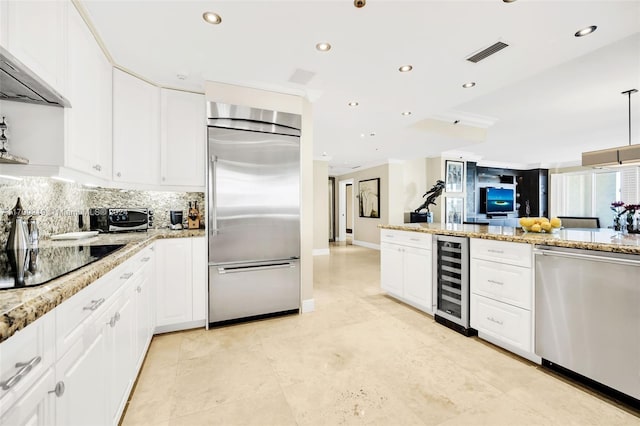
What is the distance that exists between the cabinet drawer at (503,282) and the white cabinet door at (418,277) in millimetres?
506

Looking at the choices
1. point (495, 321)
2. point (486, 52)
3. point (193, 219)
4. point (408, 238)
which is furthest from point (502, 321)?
point (193, 219)

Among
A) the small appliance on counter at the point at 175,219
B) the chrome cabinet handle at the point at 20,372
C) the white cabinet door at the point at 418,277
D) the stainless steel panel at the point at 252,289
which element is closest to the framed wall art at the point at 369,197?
the white cabinet door at the point at 418,277

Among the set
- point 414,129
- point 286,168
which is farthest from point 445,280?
point 414,129

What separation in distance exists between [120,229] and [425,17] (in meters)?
3.17

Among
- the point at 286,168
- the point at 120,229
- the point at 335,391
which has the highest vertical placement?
the point at 286,168

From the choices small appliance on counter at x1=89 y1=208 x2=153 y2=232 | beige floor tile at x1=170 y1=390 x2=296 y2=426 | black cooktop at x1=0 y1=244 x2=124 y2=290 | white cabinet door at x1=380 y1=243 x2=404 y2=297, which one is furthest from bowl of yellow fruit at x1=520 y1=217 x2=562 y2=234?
small appliance on counter at x1=89 y1=208 x2=153 y2=232

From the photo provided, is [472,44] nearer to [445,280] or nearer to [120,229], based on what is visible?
[445,280]

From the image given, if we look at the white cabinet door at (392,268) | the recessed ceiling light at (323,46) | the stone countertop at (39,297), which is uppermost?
the recessed ceiling light at (323,46)

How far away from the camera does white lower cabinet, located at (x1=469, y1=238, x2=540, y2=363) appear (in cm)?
208

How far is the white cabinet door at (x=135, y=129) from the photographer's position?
2.48 metres

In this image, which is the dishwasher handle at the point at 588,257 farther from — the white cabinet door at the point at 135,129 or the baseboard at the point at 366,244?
the baseboard at the point at 366,244

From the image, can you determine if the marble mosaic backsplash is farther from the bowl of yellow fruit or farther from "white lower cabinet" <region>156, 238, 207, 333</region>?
the bowl of yellow fruit

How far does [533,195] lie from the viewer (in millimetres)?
9234

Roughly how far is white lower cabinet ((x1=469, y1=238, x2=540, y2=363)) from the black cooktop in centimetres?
271
